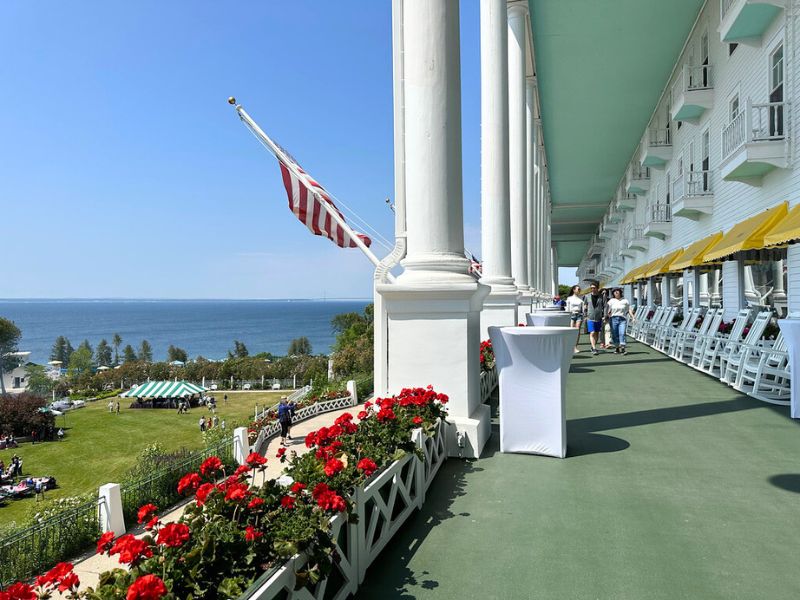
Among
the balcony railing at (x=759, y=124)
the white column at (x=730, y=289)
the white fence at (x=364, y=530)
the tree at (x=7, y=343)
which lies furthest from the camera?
the tree at (x=7, y=343)

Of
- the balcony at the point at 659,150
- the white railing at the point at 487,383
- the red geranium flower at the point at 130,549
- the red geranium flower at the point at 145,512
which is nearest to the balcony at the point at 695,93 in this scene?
the balcony at the point at 659,150

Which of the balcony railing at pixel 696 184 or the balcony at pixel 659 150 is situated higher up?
the balcony at pixel 659 150

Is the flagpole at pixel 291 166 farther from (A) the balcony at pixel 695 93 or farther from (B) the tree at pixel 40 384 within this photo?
(B) the tree at pixel 40 384

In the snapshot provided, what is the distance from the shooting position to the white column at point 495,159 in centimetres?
905

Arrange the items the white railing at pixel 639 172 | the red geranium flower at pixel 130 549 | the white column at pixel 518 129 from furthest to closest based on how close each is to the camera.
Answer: the white railing at pixel 639 172
the white column at pixel 518 129
the red geranium flower at pixel 130 549

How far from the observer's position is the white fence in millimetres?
2162

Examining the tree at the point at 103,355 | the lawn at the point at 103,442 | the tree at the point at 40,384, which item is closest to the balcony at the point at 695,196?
the lawn at the point at 103,442

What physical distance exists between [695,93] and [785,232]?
911cm

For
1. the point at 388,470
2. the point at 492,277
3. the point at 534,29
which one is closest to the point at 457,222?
the point at 388,470

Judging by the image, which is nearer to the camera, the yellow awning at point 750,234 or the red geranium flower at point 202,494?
the red geranium flower at point 202,494

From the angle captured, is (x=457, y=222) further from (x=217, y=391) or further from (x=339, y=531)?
(x=217, y=391)

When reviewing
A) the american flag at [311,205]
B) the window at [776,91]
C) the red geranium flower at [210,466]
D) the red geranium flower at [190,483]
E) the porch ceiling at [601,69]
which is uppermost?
the porch ceiling at [601,69]

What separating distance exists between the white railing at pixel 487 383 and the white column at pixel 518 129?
195 inches

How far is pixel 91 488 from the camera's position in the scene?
122 feet
